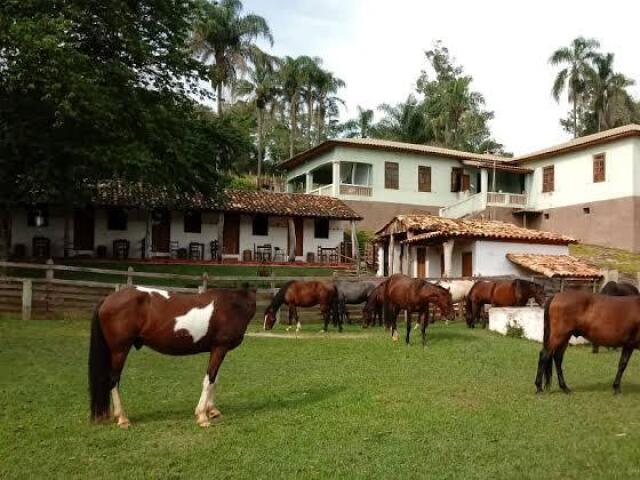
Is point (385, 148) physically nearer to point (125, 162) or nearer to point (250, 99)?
point (250, 99)

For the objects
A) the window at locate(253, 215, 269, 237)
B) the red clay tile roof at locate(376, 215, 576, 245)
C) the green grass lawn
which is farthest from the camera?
the window at locate(253, 215, 269, 237)

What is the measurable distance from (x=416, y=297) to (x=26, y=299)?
35.3 ft

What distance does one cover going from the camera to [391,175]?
3988 centimetres

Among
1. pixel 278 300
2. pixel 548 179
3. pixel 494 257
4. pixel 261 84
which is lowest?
pixel 278 300

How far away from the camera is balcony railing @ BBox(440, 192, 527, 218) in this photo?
38719 mm

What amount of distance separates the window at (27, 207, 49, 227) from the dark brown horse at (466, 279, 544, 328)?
69.1 feet

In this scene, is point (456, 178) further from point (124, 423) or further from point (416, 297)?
point (124, 423)

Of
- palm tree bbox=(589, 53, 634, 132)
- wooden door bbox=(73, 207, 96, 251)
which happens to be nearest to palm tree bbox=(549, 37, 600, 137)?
palm tree bbox=(589, 53, 634, 132)

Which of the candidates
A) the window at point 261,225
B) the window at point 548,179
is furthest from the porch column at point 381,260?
the window at point 548,179

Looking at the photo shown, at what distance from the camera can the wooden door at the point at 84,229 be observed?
3036 cm

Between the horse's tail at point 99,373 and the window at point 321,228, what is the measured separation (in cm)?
2816

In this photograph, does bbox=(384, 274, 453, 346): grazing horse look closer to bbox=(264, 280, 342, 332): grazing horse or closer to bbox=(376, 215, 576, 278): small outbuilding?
bbox=(264, 280, 342, 332): grazing horse

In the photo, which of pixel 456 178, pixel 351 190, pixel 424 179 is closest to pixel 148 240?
pixel 351 190

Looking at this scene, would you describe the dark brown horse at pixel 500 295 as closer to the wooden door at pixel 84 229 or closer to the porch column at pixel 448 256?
the porch column at pixel 448 256
